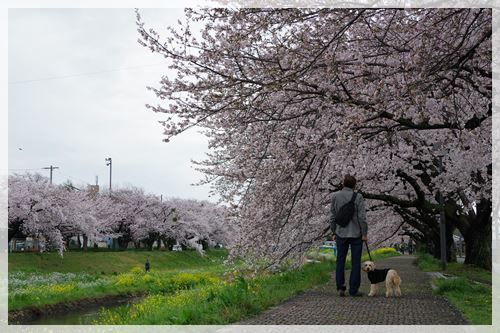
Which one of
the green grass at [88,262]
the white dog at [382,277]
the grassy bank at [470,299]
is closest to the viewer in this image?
the grassy bank at [470,299]

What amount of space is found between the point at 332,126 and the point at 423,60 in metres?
2.46

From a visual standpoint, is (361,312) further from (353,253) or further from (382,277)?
(382,277)

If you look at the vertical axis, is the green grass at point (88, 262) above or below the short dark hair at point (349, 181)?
below

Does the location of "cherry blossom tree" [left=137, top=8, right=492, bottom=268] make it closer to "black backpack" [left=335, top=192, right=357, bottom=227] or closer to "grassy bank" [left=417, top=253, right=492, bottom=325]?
"black backpack" [left=335, top=192, right=357, bottom=227]

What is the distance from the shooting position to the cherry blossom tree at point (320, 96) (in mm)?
6469

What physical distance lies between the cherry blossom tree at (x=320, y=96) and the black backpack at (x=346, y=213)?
0.84m

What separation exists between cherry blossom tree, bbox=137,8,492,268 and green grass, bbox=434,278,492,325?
8.15ft

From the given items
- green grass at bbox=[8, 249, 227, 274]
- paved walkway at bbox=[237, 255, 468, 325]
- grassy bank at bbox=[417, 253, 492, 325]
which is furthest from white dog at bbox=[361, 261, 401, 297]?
green grass at bbox=[8, 249, 227, 274]

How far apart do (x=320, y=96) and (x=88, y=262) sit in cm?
3528

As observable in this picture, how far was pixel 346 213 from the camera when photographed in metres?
8.10

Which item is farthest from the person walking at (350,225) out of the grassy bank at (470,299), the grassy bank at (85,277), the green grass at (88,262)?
the green grass at (88,262)

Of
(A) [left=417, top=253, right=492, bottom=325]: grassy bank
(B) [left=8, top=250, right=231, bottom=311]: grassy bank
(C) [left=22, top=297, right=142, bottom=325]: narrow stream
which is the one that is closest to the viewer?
(A) [left=417, top=253, right=492, bottom=325]: grassy bank

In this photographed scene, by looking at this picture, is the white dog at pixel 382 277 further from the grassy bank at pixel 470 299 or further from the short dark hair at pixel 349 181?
the short dark hair at pixel 349 181

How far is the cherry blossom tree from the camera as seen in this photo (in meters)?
6.47
